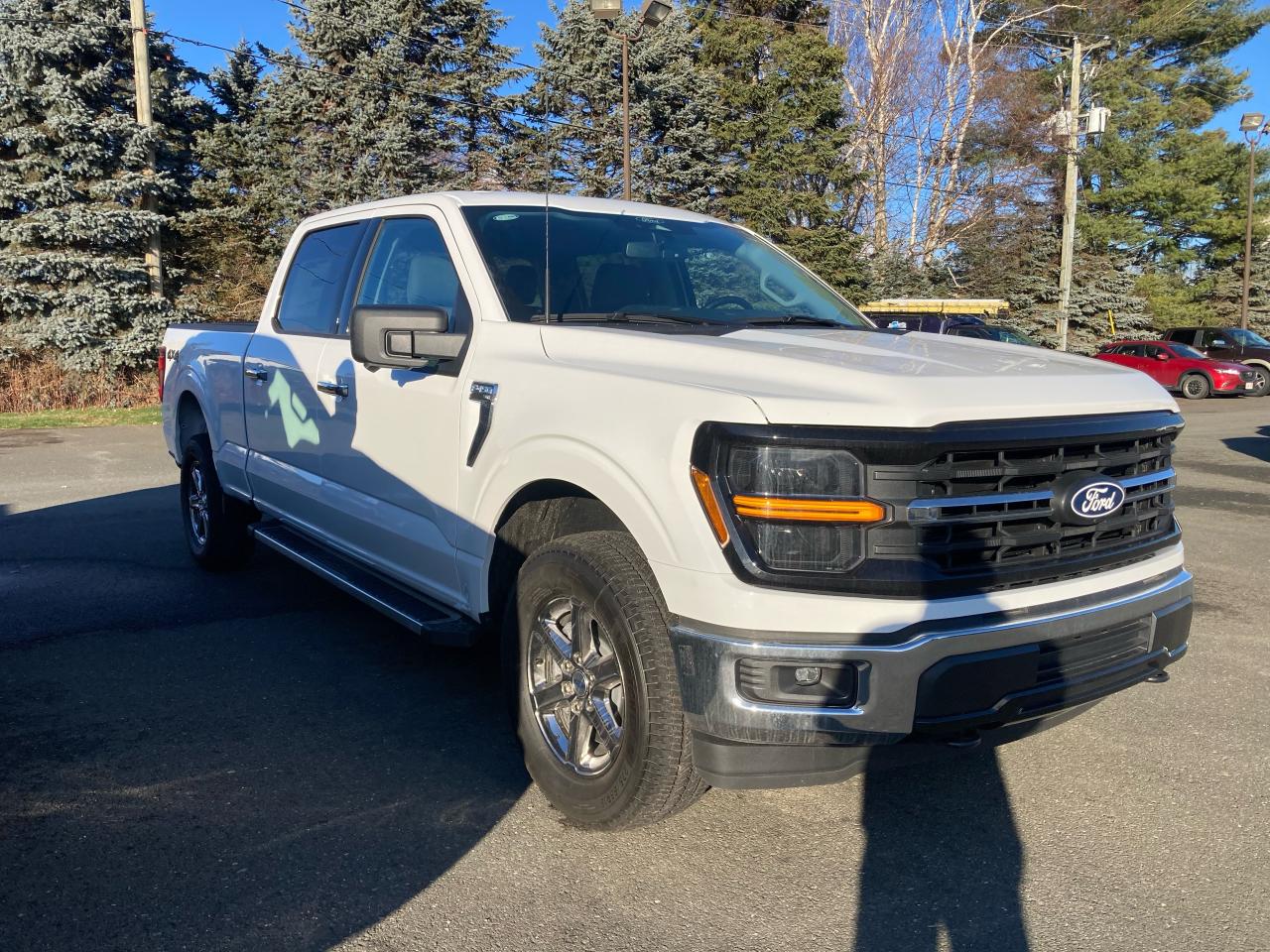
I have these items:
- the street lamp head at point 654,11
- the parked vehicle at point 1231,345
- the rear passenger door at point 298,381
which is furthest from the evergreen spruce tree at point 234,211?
the parked vehicle at point 1231,345

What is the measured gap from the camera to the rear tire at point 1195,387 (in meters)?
25.8

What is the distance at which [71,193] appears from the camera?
19.8 metres

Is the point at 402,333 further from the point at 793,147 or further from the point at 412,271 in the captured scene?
the point at 793,147

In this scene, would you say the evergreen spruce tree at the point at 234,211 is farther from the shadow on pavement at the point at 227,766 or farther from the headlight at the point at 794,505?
the headlight at the point at 794,505

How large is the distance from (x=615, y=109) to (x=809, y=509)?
82.7 ft

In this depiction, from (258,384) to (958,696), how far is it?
13.4 feet

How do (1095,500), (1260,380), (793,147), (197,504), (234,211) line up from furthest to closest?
(793,147) → (1260,380) → (234,211) → (197,504) → (1095,500)

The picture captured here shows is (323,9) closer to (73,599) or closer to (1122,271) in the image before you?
(73,599)

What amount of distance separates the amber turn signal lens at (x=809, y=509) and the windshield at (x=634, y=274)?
1.39m

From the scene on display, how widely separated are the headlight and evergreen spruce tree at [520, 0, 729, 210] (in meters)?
23.0

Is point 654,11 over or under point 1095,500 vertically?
over

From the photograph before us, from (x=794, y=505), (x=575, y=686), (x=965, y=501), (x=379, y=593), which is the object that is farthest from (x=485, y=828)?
(x=965, y=501)

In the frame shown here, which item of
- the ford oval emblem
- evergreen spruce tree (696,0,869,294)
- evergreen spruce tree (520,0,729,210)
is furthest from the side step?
evergreen spruce tree (696,0,869,294)

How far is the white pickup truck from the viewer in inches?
102
